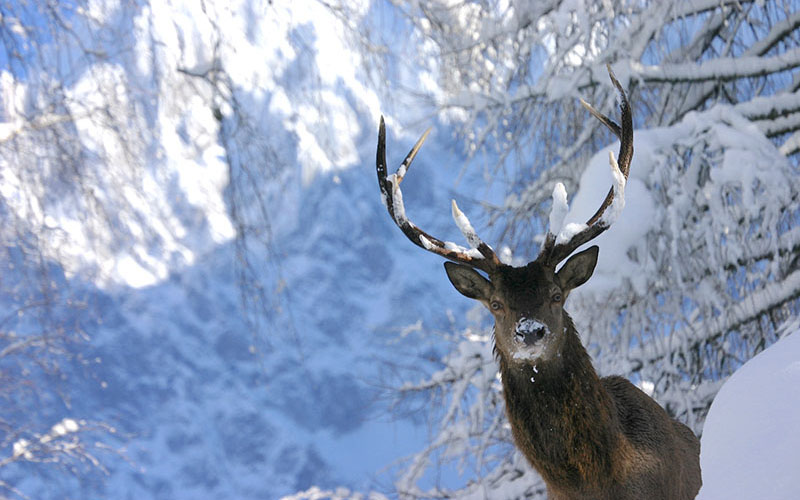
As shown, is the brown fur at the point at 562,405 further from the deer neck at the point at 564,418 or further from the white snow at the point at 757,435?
the white snow at the point at 757,435

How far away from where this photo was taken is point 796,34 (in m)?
4.45

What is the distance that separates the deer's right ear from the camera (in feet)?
9.73

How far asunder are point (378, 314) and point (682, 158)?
2028cm

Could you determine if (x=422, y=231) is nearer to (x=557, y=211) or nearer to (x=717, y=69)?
(x=557, y=211)

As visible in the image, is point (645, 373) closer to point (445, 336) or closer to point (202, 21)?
point (445, 336)

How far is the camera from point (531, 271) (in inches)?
111

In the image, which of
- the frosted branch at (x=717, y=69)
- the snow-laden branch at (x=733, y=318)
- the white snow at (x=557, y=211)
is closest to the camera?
the white snow at (x=557, y=211)

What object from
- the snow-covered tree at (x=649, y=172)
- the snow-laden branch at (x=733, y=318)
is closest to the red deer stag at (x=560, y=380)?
the snow-covered tree at (x=649, y=172)

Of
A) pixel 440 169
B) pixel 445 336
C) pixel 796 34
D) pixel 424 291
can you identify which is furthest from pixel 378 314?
pixel 796 34

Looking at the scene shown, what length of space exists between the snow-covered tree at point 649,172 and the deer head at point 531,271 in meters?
0.78

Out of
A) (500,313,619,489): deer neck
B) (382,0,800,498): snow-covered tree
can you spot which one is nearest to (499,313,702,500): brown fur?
(500,313,619,489): deer neck

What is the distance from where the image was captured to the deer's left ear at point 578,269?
2893 mm

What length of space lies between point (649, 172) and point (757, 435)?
285 centimetres

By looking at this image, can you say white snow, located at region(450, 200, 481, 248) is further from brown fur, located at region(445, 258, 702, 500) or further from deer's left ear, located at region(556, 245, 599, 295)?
deer's left ear, located at region(556, 245, 599, 295)
